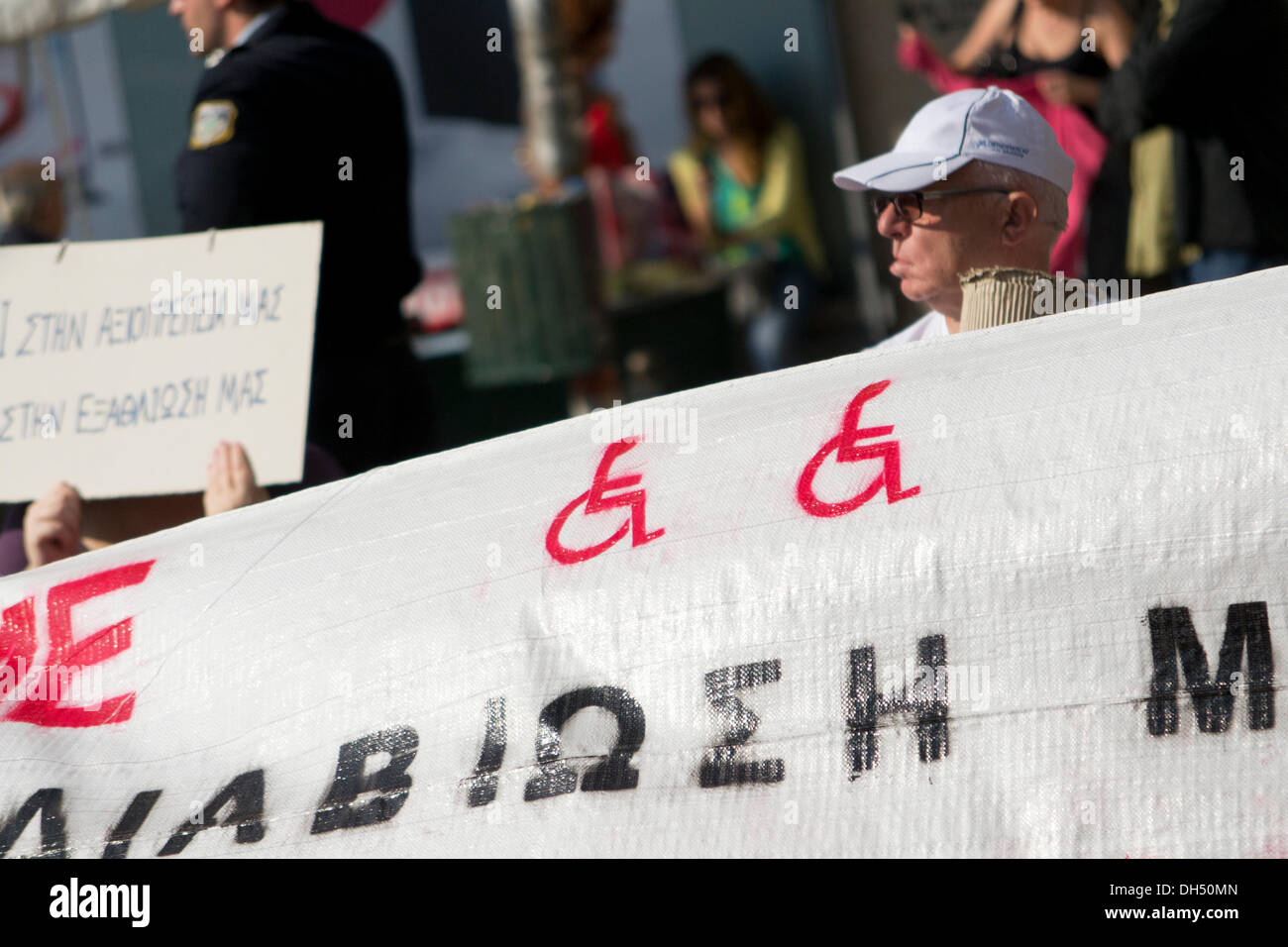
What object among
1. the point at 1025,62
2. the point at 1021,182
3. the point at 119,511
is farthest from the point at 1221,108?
the point at 119,511

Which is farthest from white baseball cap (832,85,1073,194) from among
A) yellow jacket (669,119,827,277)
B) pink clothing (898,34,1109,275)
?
yellow jacket (669,119,827,277)

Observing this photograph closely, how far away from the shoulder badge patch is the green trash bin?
10.7 ft

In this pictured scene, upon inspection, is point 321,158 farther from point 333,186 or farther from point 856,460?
point 856,460

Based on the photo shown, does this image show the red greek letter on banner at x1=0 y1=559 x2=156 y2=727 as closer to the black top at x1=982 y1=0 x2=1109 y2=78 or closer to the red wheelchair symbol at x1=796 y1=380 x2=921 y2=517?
the red wheelchair symbol at x1=796 y1=380 x2=921 y2=517

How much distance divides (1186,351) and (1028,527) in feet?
1.04

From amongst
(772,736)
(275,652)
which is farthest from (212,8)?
(772,736)

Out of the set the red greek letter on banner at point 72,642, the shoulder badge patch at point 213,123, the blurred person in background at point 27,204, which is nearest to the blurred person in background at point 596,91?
the blurred person in background at point 27,204

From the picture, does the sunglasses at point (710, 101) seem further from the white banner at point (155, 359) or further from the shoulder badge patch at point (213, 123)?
the white banner at point (155, 359)

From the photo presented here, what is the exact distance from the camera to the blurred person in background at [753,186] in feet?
20.8

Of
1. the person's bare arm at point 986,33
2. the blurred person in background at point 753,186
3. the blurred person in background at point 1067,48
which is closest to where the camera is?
the blurred person in background at point 1067,48

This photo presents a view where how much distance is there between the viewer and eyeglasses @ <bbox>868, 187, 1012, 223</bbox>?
7.96 ft

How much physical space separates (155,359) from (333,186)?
0.51 metres

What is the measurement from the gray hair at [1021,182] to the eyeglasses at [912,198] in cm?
1

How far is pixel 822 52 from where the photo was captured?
6.36 meters
